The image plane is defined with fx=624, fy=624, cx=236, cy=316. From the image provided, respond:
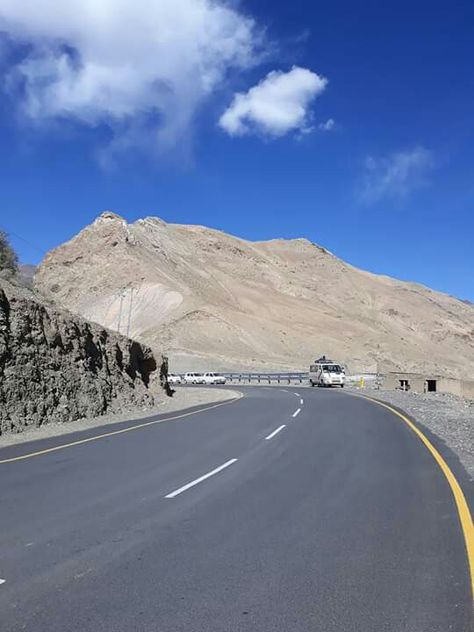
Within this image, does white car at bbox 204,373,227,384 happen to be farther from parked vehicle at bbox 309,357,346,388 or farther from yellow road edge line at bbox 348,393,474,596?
yellow road edge line at bbox 348,393,474,596

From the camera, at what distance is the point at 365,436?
51.0 ft

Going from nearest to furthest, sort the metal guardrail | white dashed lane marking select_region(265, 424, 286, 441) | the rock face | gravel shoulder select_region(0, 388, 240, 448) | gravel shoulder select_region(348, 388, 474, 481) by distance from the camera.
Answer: gravel shoulder select_region(348, 388, 474, 481)
white dashed lane marking select_region(265, 424, 286, 441)
gravel shoulder select_region(0, 388, 240, 448)
the rock face
the metal guardrail

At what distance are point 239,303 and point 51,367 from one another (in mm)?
76770

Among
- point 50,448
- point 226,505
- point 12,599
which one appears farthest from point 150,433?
point 12,599

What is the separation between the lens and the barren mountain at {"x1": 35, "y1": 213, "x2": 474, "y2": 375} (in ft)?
270

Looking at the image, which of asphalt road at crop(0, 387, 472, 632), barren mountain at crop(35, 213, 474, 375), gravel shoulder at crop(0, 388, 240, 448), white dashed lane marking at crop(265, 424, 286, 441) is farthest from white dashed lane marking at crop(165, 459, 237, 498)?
barren mountain at crop(35, 213, 474, 375)

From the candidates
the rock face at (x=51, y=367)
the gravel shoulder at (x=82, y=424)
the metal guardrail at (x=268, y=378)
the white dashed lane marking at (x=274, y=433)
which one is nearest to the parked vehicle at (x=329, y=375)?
the metal guardrail at (x=268, y=378)

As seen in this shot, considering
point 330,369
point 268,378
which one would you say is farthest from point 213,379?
point 330,369

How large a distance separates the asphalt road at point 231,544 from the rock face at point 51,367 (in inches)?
223

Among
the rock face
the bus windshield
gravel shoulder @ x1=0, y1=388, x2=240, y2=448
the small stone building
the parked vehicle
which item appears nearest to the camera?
gravel shoulder @ x1=0, y1=388, x2=240, y2=448

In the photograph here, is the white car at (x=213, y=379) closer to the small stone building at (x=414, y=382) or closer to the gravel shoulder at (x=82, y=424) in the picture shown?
the small stone building at (x=414, y=382)

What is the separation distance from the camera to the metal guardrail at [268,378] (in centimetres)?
5916

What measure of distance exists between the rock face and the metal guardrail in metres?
34.1

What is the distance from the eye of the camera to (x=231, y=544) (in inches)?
245
